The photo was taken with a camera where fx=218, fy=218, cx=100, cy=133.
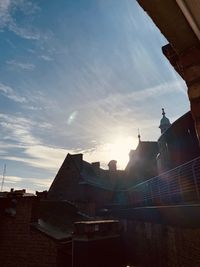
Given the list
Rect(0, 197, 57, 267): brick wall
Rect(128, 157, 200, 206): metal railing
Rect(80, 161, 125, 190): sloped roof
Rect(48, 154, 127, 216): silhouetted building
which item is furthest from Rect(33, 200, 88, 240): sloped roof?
Rect(80, 161, 125, 190): sloped roof

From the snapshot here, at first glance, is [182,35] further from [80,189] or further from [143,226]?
[80,189]

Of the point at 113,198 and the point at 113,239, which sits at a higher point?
the point at 113,198

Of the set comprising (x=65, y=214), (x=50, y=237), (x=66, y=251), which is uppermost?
(x=65, y=214)

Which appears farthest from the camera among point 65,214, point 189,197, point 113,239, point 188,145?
point 65,214

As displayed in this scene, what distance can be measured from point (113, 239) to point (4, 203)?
6.91m

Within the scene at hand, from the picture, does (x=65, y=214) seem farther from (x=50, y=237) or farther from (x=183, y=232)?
(x=183, y=232)

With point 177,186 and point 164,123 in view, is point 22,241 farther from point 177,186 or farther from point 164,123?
point 164,123

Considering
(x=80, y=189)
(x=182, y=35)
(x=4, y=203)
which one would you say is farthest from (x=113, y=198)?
(x=182, y=35)

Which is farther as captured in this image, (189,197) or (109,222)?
(109,222)

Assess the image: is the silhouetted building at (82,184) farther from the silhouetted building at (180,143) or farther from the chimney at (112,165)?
the silhouetted building at (180,143)

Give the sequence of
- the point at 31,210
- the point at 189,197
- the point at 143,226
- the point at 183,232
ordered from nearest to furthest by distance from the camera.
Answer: the point at 183,232
the point at 189,197
the point at 143,226
the point at 31,210

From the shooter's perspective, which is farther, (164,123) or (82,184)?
(164,123)

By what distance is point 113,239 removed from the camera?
13.2m

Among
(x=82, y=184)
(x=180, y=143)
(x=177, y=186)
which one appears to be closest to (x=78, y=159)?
(x=82, y=184)
